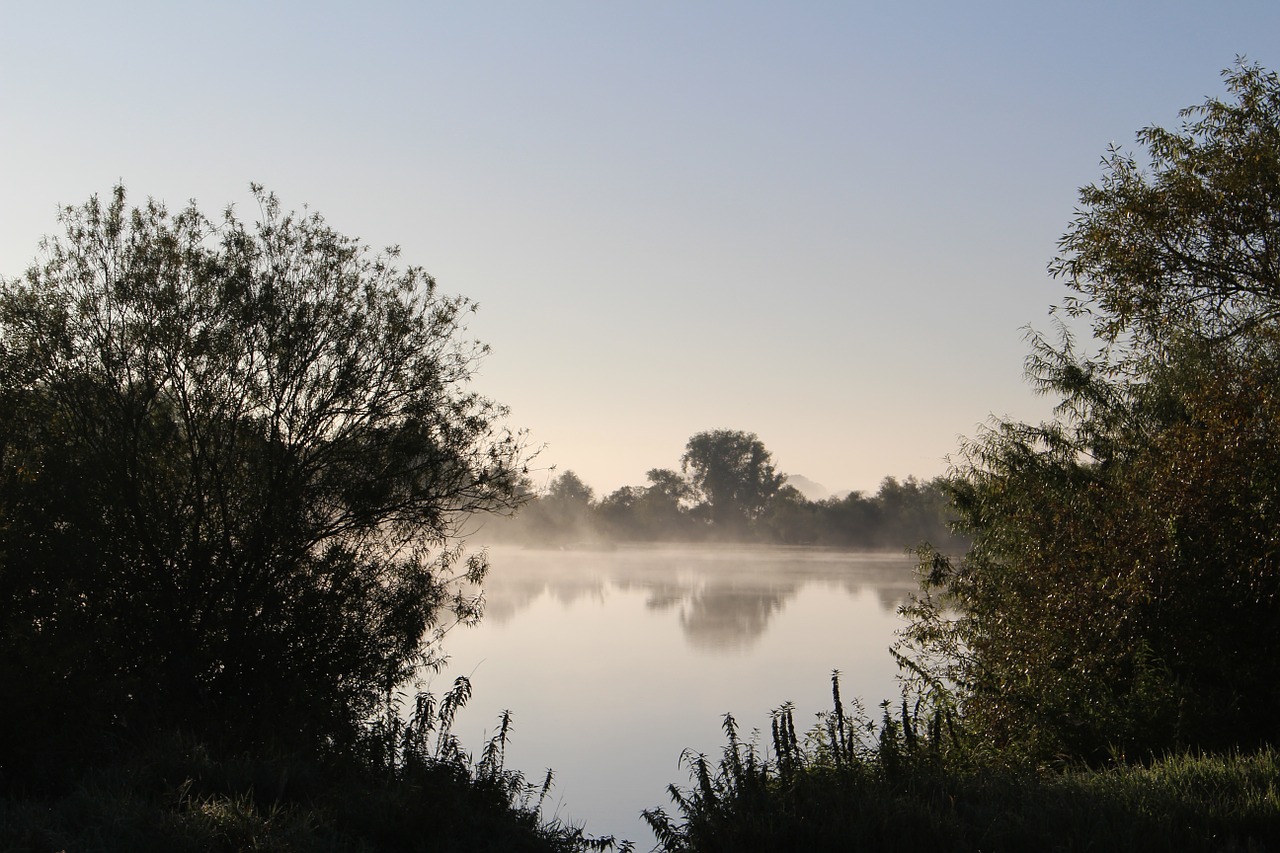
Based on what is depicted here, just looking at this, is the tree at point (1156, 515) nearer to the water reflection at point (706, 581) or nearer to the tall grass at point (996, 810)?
the tall grass at point (996, 810)

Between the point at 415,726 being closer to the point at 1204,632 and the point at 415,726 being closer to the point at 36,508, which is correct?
the point at 36,508

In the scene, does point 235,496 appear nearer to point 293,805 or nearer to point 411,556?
point 411,556

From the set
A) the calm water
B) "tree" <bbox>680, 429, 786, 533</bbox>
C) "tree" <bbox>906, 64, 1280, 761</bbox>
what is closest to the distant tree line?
"tree" <bbox>680, 429, 786, 533</bbox>

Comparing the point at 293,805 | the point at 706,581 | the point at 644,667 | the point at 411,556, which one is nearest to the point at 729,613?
the point at 644,667

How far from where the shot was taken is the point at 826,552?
8150 cm

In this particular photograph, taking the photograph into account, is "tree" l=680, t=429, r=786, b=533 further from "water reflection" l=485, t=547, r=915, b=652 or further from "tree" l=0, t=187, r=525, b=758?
"tree" l=0, t=187, r=525, b=758

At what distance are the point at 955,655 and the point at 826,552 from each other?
66816 mm

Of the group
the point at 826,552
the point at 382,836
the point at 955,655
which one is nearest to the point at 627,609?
the point at 955,655

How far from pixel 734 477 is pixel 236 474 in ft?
313

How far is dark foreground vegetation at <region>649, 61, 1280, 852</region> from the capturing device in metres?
7.34

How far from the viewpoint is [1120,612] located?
37.7 ft

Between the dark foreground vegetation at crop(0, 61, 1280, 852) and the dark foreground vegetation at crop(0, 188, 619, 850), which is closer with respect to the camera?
the dark foreground vegetation at crop(0, 61, 1280, 852)

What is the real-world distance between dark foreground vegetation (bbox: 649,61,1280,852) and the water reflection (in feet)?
47.9

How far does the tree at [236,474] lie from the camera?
1244 cm
